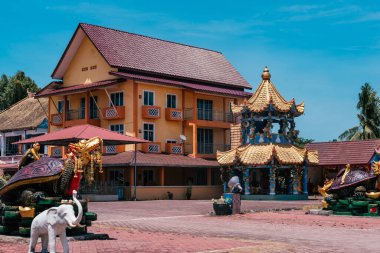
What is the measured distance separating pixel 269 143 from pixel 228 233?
2226 cm

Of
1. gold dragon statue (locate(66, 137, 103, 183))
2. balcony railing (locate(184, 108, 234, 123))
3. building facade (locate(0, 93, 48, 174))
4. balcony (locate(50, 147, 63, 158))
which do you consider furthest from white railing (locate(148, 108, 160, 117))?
gold dragon statue (locate(66, 137, 103, 183))

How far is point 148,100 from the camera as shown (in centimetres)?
4609

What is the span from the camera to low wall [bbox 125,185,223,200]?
41.1 metres

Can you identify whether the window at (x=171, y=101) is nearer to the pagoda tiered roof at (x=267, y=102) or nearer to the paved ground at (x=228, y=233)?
the pagoda tiered roof at (x=267, y=102)

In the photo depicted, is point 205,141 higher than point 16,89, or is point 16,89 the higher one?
point 16,89

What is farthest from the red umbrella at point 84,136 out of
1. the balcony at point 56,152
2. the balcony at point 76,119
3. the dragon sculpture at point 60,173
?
the dragon sculpture at point 60,173

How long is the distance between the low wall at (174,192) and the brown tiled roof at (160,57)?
9.22 metres

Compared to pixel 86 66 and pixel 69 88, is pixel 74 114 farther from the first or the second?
pixel 86 66

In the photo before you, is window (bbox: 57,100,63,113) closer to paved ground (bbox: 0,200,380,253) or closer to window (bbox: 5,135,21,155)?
window (bbox: 5,135,21,155)

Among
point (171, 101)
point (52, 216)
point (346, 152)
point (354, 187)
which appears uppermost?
point (171, 101)

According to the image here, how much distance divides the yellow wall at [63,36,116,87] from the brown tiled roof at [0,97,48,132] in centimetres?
560

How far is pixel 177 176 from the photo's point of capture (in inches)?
1891

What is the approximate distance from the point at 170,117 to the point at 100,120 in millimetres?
5410

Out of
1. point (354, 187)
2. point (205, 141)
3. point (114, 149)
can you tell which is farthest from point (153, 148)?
point (354, 187)
